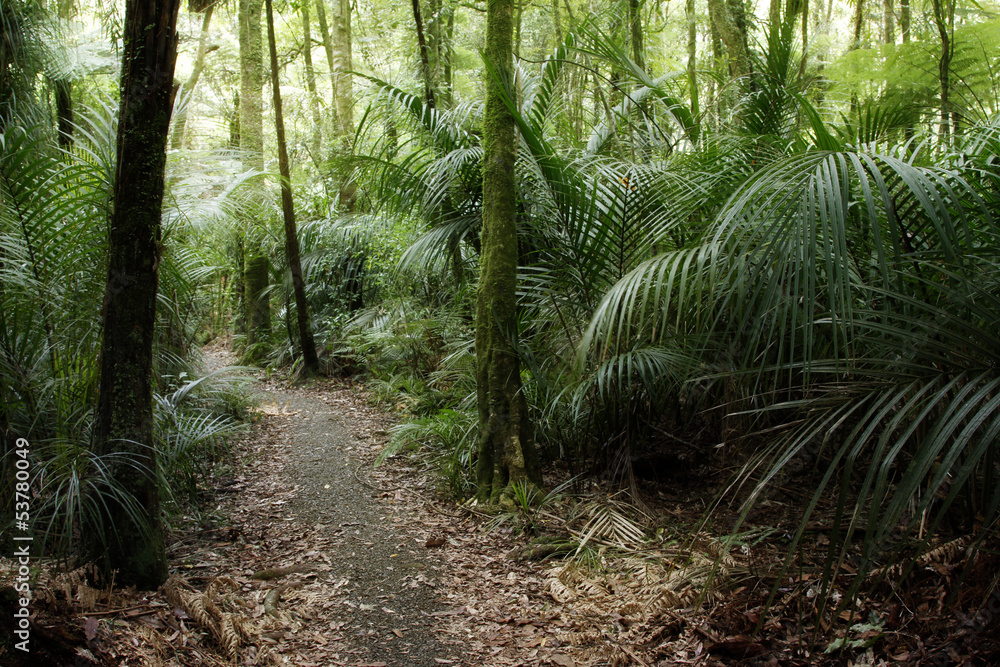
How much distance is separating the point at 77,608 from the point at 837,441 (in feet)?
12.5

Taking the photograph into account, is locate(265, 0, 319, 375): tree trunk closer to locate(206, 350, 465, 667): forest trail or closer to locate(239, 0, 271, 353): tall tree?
locate(239, 0, 271, 353): tall tree

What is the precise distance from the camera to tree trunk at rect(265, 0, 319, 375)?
28.0ft

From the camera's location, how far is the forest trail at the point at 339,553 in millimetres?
2924

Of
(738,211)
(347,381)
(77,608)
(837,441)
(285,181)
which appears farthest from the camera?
(347,381)

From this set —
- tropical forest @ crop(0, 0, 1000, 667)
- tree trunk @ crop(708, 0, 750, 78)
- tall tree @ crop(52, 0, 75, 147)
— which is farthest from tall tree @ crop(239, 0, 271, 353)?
tree trunk @ crop(708, 0, 750, 78)

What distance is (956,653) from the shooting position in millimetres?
2143

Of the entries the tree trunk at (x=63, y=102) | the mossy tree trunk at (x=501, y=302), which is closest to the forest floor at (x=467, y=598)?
the mossy tree trunk at (x=501, y=302)

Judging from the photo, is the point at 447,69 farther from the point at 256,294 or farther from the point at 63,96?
the point at 63,96

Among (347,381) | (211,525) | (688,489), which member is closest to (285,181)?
(347,381)

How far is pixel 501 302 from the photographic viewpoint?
441cm

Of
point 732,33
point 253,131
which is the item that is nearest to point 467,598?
point 732,33

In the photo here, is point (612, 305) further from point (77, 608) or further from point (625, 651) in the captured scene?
point (77, 608)

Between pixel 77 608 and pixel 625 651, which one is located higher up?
pixel 77 608

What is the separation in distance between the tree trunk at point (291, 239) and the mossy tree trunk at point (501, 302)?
486cm
